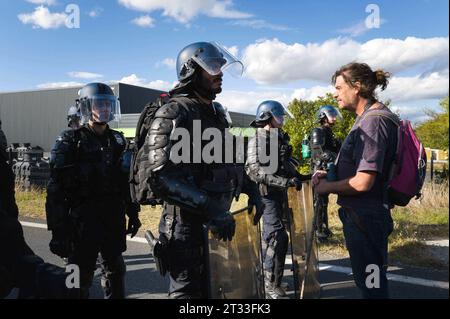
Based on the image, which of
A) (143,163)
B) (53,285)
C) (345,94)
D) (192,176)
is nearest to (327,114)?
(345,94)

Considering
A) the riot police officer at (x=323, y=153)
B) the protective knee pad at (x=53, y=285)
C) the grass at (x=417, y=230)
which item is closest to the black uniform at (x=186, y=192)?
the protective knee pad at (x=53, y=285)

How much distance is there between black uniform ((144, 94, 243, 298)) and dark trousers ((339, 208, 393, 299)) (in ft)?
2.67

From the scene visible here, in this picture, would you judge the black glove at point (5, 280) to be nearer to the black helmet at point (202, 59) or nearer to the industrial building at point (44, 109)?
the black helmet at point (202, 59)

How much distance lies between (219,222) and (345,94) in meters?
1.27

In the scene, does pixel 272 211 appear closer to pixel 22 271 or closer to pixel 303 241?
pixel 303 241

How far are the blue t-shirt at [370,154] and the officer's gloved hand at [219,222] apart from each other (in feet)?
2.75

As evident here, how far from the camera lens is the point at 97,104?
10.7 ft

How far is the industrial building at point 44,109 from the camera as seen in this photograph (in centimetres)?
2925

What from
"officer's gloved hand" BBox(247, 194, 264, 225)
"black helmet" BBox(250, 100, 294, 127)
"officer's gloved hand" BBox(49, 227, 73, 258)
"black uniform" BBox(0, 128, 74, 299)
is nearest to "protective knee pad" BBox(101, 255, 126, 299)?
"officer's gloved hand" BBox(49, 227, 73, 258)

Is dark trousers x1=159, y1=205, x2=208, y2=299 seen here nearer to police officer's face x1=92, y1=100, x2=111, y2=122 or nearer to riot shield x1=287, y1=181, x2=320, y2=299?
police officer's face x1=92, y1=100, x2=111, y2=122
